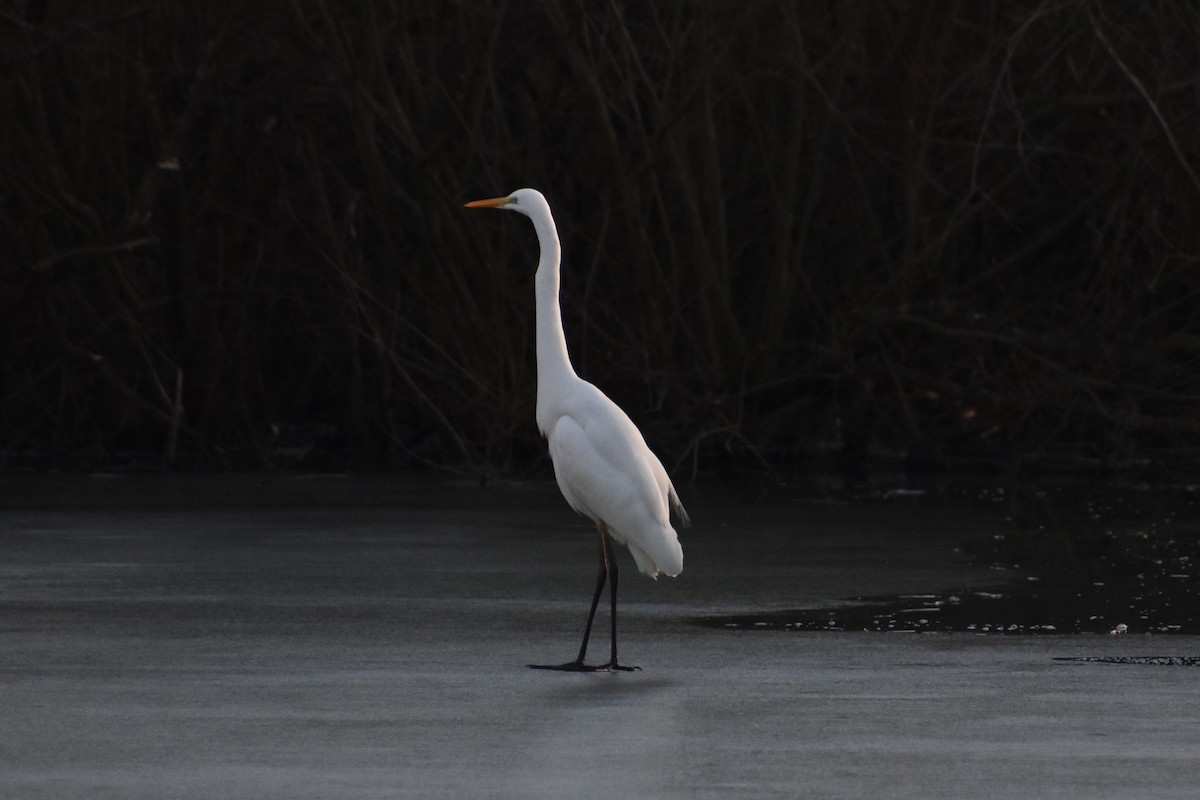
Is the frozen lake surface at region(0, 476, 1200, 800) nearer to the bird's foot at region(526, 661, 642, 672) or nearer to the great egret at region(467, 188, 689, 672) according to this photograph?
the bird's foot at region(526, 661, 642, 672)

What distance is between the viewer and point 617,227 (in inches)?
771

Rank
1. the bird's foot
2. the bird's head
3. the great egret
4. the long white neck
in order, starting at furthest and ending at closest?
1. the bird's head
2. the long white neck
3. the great egret
4. the bird's foot

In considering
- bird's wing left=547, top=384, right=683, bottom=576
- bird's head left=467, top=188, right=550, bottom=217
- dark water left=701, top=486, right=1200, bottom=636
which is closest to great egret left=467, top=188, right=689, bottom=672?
bird's wing left=547, top=384, right=683, bottom=576

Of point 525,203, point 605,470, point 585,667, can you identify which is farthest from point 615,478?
point 525,203

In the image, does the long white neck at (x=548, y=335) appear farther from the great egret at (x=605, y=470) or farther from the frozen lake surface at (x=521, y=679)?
the frozen lake surface at (x=521, y=679)

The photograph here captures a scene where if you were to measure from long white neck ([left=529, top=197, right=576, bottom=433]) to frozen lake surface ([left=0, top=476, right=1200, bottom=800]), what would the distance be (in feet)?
3.36

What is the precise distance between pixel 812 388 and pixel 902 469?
110cm

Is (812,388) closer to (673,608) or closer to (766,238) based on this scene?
(766,238)

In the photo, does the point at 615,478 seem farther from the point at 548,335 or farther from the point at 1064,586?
the point at 1064,586

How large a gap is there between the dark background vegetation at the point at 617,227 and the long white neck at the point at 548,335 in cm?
780

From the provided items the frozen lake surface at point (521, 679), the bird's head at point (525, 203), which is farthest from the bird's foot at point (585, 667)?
the bird's head at point (525, 203)

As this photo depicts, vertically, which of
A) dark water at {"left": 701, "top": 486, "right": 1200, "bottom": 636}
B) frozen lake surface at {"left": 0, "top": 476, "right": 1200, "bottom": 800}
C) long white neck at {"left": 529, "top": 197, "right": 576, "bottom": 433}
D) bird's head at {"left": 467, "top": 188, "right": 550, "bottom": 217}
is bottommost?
frozen lake surface at {"left": 0, "top": 476, "right": 1200, "bottom": 800}

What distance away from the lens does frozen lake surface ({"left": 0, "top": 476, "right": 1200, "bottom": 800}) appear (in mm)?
5848

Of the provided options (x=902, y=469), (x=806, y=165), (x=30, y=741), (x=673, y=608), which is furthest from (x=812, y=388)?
(x=30, y=741)
